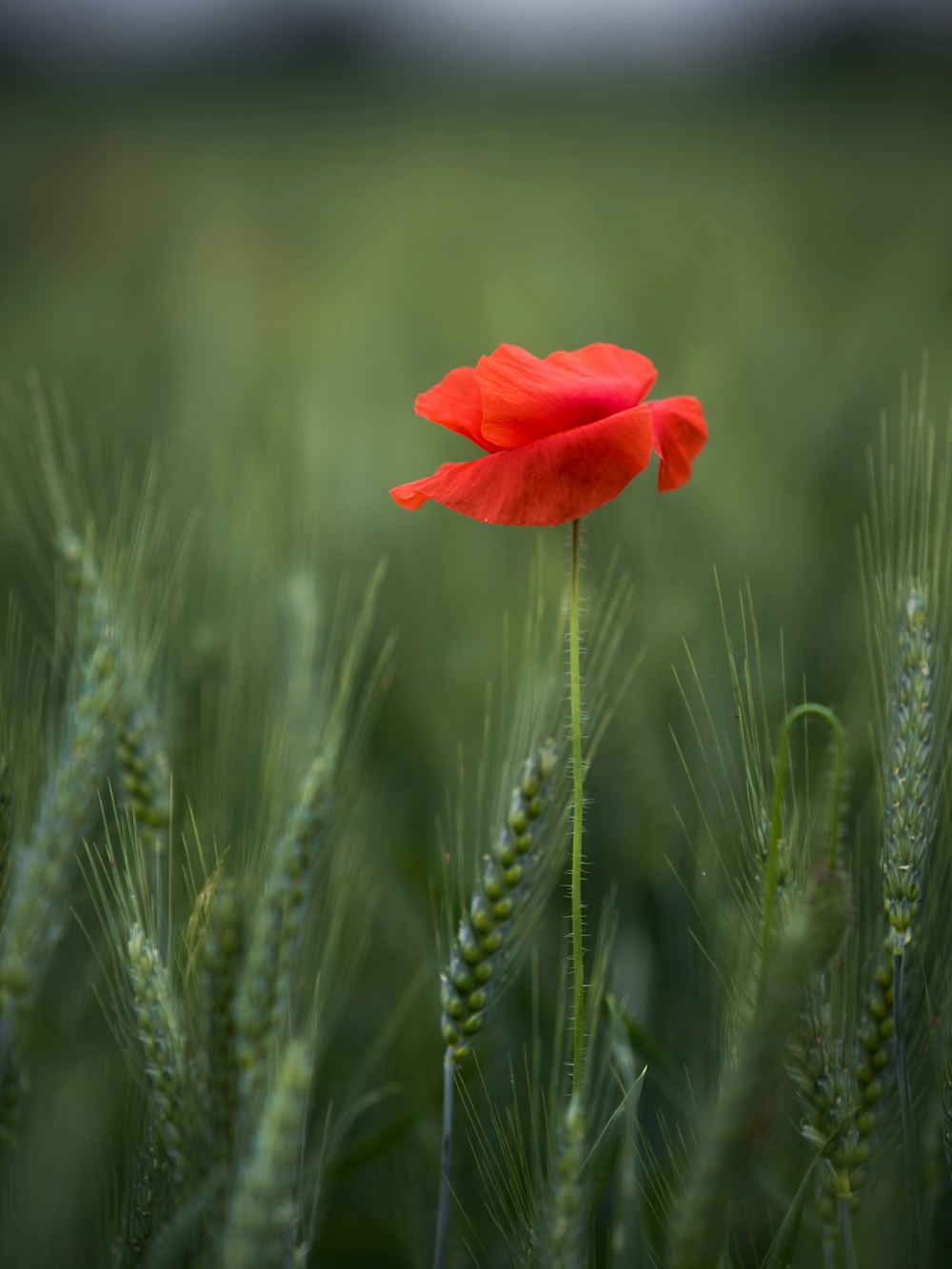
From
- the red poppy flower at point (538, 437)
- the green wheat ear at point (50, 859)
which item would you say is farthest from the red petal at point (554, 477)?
the green wheat ear at point (50, 859)

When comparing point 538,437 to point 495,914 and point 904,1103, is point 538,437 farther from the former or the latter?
point 904,1103

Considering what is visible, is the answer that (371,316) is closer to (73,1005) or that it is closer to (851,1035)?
(73,1005)

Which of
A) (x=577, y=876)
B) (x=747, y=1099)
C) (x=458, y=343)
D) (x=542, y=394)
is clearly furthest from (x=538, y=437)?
(x=458, y=343)

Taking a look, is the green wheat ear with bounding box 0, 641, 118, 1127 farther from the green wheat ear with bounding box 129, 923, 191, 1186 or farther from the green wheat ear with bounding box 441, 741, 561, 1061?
the green wheat ear with bounding box 441, 741, 561, 1061

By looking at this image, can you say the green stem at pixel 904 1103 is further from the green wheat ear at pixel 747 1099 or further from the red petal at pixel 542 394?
the red petal at pixel 542 394

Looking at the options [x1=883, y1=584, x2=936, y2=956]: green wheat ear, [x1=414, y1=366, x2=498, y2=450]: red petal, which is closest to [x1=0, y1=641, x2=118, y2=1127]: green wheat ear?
[x1=414, y1=366, x2=498, y2=450]: red petal

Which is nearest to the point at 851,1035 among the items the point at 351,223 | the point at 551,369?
the point at 551,369
